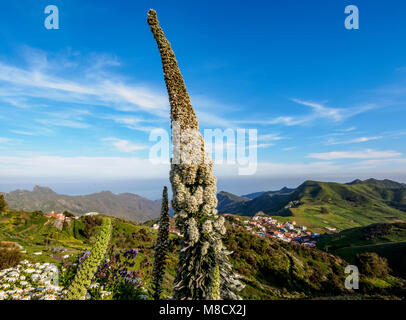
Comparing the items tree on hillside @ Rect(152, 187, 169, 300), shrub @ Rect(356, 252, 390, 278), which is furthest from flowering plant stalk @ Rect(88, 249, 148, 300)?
shrub @ Rect(356, 252, 390, 278)

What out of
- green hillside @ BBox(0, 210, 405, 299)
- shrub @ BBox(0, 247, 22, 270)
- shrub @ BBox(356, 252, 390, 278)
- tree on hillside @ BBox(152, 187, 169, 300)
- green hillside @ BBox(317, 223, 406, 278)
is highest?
tree on hillside @ BBox(152, 187, 169, 300)

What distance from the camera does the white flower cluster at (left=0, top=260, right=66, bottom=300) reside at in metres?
5.53

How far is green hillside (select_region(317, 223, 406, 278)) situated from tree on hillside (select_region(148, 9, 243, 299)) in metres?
66.7

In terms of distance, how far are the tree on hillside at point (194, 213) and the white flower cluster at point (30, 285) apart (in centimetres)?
417

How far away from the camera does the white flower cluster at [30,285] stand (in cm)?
553

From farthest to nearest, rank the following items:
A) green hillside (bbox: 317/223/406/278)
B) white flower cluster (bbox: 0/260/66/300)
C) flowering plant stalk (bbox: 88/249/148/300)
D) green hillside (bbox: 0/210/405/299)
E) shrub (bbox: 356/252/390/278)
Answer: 1. green hillside (bbox: 317/223/406/278)
2. shrub (bbox: 356/252/390/278)
3. green hillside (bbox: 0/210/405/299)
4. flowering plant stalk (bbox: 88/249/148/300)
5. white flower cluster (bbox: 0/260/66/300)

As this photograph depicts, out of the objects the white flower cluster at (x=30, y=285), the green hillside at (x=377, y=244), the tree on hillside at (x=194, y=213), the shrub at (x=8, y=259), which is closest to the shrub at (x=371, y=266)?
the green hillside at (x=377, y=244)

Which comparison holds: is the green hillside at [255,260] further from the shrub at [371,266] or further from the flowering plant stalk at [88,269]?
the flowering plant stalk at [88,269]

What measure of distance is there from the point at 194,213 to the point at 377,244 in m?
96.1

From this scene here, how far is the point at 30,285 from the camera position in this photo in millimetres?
6176

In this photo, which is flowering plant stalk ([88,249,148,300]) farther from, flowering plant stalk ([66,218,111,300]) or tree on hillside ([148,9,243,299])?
flowering plant stalk ([66,218,111,300])
